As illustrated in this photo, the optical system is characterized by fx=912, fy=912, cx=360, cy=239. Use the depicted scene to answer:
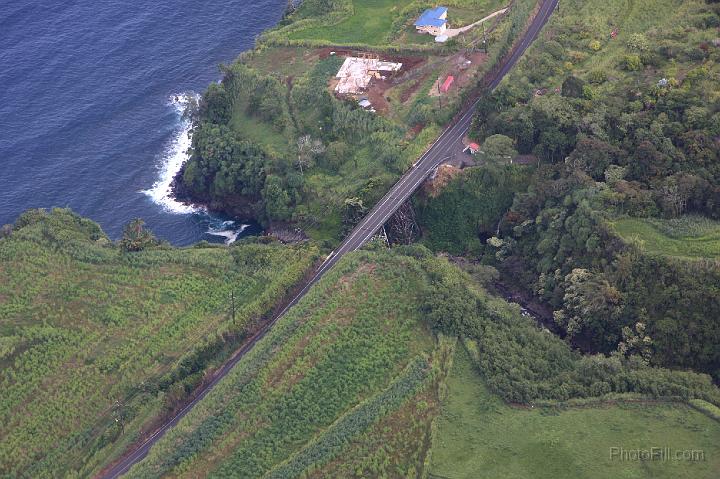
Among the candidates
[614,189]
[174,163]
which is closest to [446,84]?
[614,189]

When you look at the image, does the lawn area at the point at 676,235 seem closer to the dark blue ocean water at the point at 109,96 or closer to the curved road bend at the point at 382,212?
the curved road bend at the point at 382,212

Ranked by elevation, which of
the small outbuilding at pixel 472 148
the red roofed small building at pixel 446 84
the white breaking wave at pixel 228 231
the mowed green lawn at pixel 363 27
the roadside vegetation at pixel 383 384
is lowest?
the white breaking wave at pixel 228 231

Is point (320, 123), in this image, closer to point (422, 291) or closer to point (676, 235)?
point (422, 291)

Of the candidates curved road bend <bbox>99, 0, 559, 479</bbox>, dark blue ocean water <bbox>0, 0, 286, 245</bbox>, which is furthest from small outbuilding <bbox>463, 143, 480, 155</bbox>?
dark blue ocean water <bbox>0, 0, 286, 245</bbox>

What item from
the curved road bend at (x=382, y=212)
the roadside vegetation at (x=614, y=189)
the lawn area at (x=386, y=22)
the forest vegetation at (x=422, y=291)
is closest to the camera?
the forest vegetation at (x=422, y=291)

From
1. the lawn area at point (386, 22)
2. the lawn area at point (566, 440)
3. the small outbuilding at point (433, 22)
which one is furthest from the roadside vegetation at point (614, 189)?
the small outbuilding at point (433, 22)

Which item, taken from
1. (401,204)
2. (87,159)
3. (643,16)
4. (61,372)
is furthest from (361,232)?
(643,16)

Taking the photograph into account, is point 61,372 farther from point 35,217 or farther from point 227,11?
point 227,11
